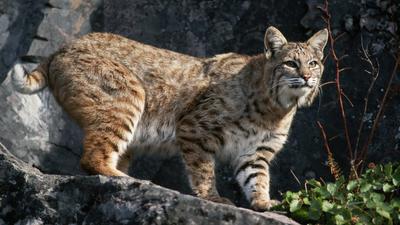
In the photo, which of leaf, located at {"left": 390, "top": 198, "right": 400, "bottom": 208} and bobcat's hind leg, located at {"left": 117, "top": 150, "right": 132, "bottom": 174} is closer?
leaf, located at {"left": 390, "top": 198, "right": 400, "bottom": 208}

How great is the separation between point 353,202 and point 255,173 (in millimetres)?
1537

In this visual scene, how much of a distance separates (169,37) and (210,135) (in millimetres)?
2047

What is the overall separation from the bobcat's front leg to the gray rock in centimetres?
124

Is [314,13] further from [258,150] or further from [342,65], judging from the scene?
[258,150]

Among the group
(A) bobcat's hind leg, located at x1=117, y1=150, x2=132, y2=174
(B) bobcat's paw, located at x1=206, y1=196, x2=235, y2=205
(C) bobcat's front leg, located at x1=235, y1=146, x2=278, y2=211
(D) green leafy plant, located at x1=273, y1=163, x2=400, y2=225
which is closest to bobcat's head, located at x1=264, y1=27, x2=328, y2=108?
(C) bobcat's front leg, located at x1=235, y1=146, x2=278, y2=211

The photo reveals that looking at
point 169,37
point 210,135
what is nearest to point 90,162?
point 210,135

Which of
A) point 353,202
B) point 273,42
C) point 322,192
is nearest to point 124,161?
point 273,42

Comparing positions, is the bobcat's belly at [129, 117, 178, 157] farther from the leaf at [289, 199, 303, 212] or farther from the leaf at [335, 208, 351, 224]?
the leaf at [335, 208, 351, 224]

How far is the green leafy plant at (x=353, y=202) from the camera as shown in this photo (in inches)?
235

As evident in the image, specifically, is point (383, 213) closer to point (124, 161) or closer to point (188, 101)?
point (188, 101)

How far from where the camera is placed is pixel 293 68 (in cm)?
745

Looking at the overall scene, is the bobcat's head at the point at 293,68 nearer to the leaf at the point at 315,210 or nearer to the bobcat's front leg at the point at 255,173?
the bobcat's front leg at the point at 255,173

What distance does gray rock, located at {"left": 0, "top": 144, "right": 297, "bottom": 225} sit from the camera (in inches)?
222

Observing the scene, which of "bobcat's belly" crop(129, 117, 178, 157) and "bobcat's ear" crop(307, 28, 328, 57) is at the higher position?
"bobcat's ear" crop(307, 28, 328, 57)
